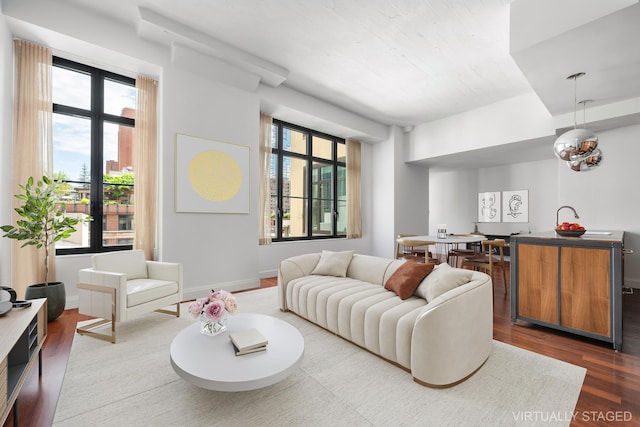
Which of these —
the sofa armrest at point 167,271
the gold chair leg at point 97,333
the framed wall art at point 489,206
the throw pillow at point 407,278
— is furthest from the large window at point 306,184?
the framed wall art at point 489,206

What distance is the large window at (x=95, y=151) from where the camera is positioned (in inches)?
144

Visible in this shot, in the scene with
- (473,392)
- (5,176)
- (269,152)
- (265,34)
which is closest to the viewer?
(473,392)

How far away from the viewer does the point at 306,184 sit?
6363 mm

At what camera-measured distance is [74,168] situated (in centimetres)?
371

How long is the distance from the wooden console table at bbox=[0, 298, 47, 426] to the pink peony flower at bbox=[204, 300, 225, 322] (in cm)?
96

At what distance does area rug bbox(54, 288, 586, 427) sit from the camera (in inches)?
66.2

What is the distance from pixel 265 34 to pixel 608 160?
19.1 ft

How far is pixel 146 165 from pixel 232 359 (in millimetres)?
3269

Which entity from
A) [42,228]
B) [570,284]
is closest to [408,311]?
[570,284]

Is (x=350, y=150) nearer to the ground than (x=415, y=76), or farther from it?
nearer to the ground

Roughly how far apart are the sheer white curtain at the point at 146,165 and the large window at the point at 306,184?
84.8 inches

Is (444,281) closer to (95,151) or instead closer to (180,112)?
(180,112)

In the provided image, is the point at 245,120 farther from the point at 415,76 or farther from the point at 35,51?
the point at 415,76

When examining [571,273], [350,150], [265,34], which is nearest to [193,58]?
[265,34]
